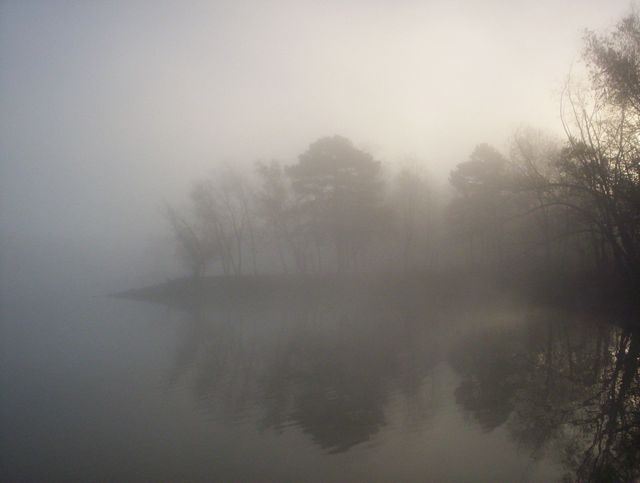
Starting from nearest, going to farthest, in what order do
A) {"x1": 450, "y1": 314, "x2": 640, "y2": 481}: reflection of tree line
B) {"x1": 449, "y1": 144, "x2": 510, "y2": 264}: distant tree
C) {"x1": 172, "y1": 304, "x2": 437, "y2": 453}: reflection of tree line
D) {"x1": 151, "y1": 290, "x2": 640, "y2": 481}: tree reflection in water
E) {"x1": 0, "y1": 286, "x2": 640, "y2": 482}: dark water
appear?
{"x1": 450, "y1": 314, "x2": 640, "y2": 481}: reflection of tree line, {"x1": 0, "y1": 286, "x2": 640, "y2": 482}: dark water, {"x1": 151, "y1": 290, "x2": 640, "y2": 481}: tree reflection in water, {"x1": 172, "y1": 304, "x2": 437, "y2": 453}: reflection of tree line, {"x1": 449, "y1": 144, "x2": 510, "y2": 264}: distant tree

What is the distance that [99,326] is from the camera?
1273 inches

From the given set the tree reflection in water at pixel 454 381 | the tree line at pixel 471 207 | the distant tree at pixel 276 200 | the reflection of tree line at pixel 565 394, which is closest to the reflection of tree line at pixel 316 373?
the tree reflection in water at pixel 454 381

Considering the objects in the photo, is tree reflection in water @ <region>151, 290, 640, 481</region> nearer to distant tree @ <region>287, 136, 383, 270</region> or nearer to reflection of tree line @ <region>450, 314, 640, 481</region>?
reflection of tree line @ <region>450, 314, 640, 481</region>

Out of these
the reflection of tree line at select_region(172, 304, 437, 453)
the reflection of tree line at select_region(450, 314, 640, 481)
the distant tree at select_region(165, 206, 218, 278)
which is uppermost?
the distant tree at select_region(165, 206, 218, 278)

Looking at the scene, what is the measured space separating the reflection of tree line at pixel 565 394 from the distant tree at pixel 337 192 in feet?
92.0

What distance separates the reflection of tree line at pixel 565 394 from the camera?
265 inches

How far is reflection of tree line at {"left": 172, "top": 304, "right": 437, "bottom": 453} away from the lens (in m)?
9.33

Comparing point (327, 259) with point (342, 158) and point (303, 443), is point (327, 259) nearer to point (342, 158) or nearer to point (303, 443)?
point (342, 158)

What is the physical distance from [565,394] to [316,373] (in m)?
6.62

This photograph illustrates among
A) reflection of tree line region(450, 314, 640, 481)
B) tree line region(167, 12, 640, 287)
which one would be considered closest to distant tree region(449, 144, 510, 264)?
tree line region(167, 12, 640, 287)

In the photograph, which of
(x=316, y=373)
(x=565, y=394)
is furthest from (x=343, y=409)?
(x=565, y=394)

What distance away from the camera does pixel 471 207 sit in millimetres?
42688

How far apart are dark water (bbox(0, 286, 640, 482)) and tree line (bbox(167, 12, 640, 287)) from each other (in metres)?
8.30

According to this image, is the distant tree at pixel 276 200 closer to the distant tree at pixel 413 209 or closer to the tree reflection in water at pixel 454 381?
the distant tree at pixel 413 209
